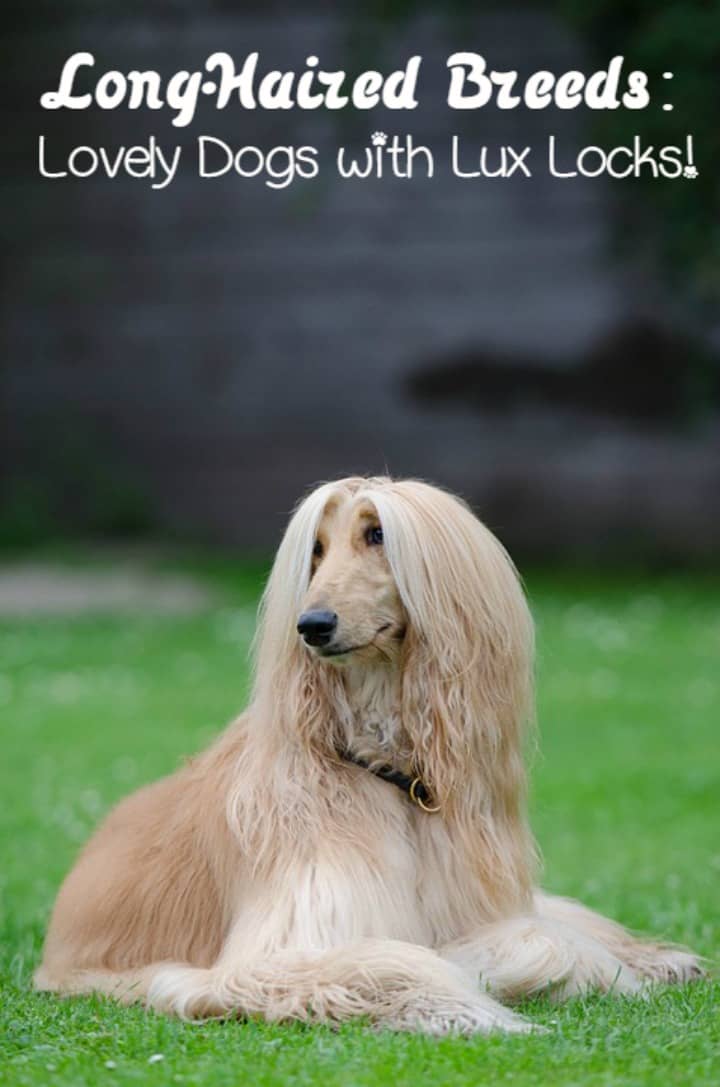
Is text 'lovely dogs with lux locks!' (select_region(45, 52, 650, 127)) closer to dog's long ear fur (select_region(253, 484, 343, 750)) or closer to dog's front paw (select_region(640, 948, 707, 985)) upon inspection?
dog's front paw (select_region(640, 948, 707, 985))

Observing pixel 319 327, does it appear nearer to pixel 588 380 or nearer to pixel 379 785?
pixel 588 380

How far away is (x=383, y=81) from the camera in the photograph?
703 inches

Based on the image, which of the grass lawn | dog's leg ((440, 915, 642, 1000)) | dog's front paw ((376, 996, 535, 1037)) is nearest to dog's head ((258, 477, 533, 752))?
dog's leg ((440, 915, 642, 1000))

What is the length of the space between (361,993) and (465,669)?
91cm

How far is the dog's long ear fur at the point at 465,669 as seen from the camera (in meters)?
5.41

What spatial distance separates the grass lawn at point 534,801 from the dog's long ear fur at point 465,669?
0.53 m

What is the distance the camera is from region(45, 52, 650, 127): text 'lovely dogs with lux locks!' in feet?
56.5

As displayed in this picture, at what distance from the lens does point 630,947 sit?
19.9 ft

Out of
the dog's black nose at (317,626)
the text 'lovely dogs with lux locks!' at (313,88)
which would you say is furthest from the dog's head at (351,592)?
the text 'lovely dogs with lux locks!' at (313,88)

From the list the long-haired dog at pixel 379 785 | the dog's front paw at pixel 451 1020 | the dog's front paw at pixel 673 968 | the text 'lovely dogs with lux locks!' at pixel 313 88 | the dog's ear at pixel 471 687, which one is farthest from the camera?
the text 'lovely dogs with lux locks!' at pixel 313 88

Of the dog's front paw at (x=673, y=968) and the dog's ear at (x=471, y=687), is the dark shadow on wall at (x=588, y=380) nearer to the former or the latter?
the dog's front paw at (x=673, y=968)

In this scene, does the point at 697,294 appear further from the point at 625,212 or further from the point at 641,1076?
the point at 641,1076

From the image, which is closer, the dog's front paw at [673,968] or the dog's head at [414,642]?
the dog's head at [414,642]

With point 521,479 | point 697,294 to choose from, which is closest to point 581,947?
point 697,294
